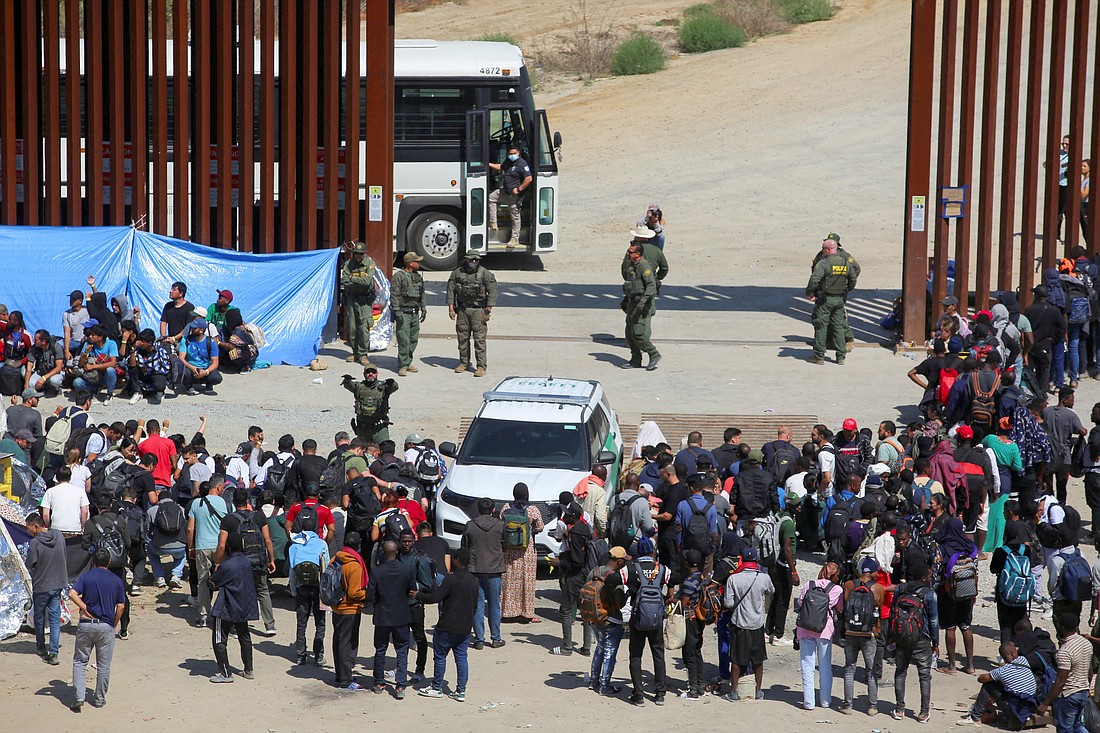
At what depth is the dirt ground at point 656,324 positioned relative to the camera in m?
11.2

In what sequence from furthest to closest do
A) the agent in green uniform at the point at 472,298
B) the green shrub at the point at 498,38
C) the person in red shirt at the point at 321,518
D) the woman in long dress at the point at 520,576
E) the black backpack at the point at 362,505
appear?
1. the green shrub at the point at 498,38
2. the agent in green uniform at the point at 472,298
3. the black backpack at the point at 362,505
4. the woman in long dress at the point at 520,576
5. the person in red shirt at the point at 321,518

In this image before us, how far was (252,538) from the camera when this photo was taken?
11.8 m

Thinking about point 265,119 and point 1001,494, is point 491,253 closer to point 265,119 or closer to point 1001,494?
point 265,119

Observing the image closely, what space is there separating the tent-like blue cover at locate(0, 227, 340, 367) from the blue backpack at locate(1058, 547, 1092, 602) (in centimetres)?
1121

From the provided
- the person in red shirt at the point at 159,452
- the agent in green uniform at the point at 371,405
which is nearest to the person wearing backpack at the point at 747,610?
the agent in green uniform at the point at 371,405

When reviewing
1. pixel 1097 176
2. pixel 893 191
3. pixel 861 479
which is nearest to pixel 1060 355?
pixel 1097 176

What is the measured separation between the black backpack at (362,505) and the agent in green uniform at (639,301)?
7.08 m

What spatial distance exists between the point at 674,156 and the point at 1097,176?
1654cm

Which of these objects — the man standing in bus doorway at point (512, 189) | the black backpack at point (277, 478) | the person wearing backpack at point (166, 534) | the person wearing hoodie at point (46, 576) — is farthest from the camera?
the man standing in bus doorway at point (512, 189)

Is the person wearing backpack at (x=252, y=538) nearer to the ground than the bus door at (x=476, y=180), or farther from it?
nearer to the ground

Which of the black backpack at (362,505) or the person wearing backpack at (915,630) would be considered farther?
the black backpack at (362,505)

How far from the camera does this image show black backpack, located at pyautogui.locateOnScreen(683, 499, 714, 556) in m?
12.3

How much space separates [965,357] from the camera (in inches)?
645

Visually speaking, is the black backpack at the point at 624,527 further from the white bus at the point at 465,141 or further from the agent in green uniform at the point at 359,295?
the white bus at the point at 465,141
